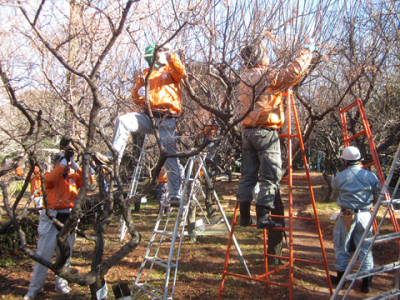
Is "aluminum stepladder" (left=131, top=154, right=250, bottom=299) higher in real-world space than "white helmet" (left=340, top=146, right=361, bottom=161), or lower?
lower

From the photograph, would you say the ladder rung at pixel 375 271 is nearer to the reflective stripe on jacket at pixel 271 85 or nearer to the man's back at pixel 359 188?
the man's back at pixel 359 188

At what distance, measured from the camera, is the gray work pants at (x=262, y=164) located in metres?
3.48

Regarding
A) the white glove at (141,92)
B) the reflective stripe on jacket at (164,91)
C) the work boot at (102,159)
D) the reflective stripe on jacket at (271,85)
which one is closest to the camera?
the work boot at (102,159)

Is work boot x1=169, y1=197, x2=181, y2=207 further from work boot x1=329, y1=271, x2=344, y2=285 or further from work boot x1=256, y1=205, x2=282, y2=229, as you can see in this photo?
work boot x1=329, y1=271, x2=344, y2=285

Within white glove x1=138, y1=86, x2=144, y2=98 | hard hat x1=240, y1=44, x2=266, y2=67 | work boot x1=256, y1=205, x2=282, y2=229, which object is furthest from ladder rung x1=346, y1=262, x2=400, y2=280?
white glove x1=138, y1=86, x2=144, y2=98

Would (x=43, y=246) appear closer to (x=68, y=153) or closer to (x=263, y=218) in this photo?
(x=68, y=153)

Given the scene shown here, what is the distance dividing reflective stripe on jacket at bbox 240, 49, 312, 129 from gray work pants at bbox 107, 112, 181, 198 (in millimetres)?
949

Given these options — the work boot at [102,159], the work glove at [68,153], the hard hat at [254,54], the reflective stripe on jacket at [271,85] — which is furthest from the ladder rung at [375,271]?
the work glove at [68,153]

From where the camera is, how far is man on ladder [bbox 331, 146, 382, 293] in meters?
4.11

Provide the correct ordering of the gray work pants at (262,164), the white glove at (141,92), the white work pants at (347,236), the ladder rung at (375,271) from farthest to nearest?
the white work pants at (347,236) → the white glove at (141,92) → the gray work pants at (262,164) → the ladder rung at (375,271)

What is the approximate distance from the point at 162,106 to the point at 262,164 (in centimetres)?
133

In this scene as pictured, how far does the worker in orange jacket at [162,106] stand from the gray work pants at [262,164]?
867mm

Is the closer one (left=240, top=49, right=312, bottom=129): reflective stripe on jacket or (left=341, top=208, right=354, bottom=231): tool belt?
(left=240, top=49, right=312, bottom=129): reflective stripe on jacket

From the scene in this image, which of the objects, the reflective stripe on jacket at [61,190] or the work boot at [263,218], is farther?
the reflective stripe on jacket at [61,190]
